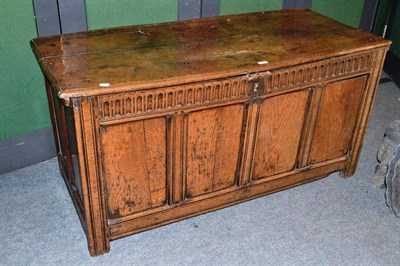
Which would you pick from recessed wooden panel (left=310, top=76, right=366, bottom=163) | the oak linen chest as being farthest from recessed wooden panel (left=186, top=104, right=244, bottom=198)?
recessed wooden panel (left=310, top=76, right=366, bottom=163)

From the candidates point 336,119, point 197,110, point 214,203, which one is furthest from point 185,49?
point 336,119

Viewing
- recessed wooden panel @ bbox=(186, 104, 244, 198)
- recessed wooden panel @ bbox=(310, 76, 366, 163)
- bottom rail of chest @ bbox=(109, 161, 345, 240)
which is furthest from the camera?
recessed wooden panel @ bbox=(310, 76, 366, 163)

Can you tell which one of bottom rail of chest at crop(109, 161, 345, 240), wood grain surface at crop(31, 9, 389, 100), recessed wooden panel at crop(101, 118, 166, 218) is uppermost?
wood grain surface at crop(31, 9, 389, 100)

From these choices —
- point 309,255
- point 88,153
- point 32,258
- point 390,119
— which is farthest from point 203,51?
point 390,119

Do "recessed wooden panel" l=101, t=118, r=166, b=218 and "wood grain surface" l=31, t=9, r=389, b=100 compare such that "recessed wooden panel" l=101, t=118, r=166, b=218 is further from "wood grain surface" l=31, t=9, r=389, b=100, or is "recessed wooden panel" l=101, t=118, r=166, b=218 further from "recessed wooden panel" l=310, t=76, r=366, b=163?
"recessed wooden panel" l=310, t=76, r=366, b=163

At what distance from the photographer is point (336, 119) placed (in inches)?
106

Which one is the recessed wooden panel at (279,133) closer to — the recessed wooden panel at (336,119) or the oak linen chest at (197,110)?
the oak linen chest at (197,110)

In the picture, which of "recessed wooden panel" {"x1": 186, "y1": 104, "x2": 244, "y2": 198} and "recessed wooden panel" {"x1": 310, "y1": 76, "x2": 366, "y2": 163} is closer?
"recessed wooden panel" {"x1": 186, "y1": 104, "x2": 244, "y2": 198}

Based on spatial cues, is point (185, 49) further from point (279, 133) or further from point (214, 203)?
point (214, 203)

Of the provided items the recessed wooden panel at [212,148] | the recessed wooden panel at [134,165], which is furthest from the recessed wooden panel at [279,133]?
the recessed wooden panel at [134,165]

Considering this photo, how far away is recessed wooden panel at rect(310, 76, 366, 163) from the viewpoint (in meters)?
2.58

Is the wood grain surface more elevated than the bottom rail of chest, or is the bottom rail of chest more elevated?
the wood grain surface

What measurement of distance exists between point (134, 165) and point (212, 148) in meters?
0.40

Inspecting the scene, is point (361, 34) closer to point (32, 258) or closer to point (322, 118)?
point (322, 118)
